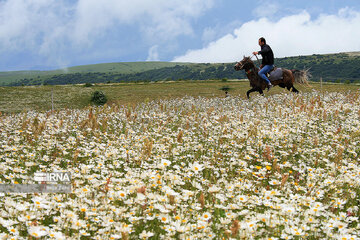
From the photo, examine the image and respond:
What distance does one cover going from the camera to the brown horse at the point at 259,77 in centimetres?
1877

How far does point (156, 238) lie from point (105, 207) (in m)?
0.80

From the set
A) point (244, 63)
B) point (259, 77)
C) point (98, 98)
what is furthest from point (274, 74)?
point (98, 98)

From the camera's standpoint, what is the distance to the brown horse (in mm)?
18766

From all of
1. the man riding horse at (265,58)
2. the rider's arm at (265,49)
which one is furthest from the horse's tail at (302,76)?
the rider's arm at (265,49)

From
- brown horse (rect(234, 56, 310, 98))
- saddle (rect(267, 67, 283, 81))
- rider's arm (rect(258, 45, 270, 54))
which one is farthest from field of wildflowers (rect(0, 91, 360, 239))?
saddle (rect(267, 67, 283, 81))

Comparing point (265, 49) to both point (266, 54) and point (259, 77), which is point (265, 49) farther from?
point (259, 77)

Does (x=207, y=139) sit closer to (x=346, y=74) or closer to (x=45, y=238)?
(x=45, y=238)

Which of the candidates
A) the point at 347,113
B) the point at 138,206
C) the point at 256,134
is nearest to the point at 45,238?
the point at 138,206

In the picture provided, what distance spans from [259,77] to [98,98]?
16.9 metres

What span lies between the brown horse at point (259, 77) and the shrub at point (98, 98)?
15318 millimetres

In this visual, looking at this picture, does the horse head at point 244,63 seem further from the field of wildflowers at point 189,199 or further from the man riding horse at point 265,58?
the field of wildflowers at point 189,199

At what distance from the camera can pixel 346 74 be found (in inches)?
7288

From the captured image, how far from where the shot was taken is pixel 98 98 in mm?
28359

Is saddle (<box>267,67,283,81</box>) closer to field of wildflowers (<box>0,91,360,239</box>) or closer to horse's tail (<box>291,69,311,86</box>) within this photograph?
horse's tail (<box>291,69,311,86</box>)
